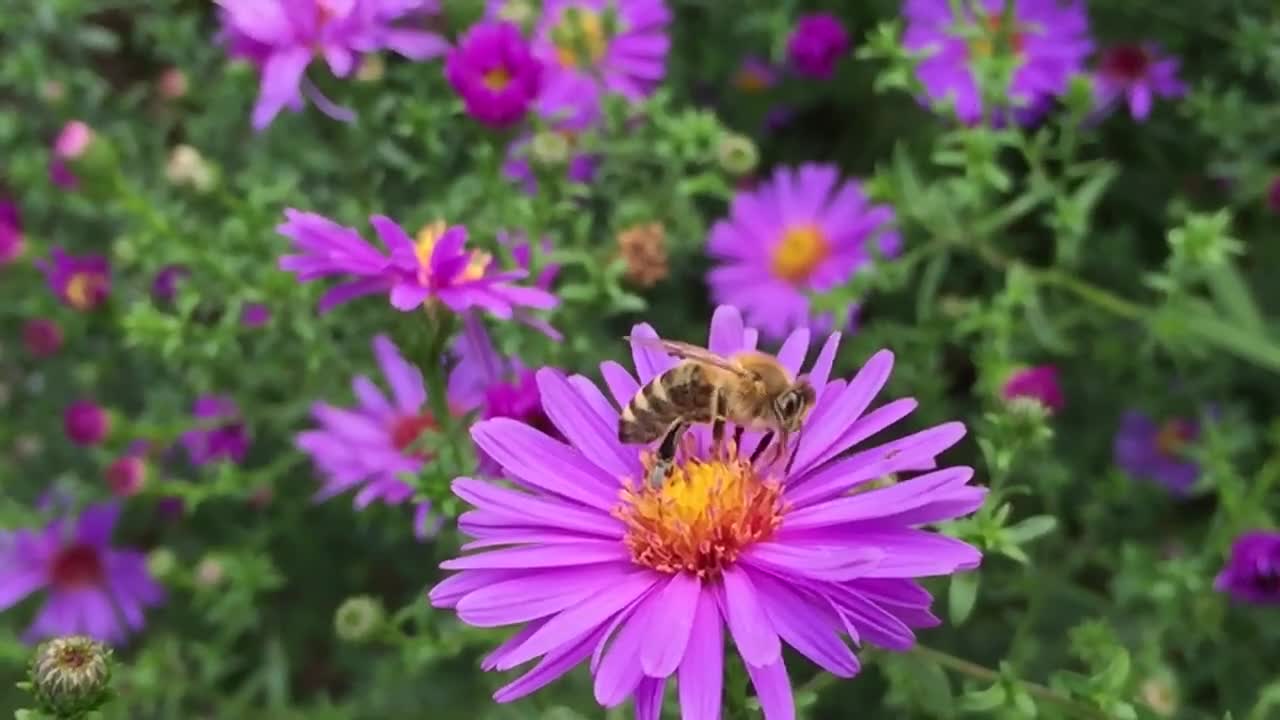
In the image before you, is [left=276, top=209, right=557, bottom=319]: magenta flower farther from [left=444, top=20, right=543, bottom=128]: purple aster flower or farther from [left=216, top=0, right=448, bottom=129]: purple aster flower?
[left=216, top=0, right=448, bottom=129]: purple aster flower

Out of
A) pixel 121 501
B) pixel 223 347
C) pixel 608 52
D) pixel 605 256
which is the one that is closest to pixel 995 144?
pixel 605 256

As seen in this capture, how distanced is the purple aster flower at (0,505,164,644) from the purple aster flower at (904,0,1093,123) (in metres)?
1.88

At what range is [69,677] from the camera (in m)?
1.49

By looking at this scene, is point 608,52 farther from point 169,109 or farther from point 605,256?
point 169,109

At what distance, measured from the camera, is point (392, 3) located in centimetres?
225

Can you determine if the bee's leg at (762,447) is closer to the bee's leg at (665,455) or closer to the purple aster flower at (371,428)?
the bee's leg at (665,455)

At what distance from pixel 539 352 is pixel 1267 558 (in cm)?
103

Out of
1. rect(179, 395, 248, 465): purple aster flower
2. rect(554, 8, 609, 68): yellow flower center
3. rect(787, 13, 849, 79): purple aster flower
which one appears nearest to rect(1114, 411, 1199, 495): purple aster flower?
rect(787, 13, 849, 79): purple aster flower

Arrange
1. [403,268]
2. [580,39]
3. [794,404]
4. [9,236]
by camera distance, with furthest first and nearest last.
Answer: [9,236] < [580,39] < [403,268] < [794,404]

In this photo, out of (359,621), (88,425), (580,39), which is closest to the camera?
(359,621)

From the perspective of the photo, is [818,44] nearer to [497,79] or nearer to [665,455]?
[497,79]

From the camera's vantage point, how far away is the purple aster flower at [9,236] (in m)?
2.83

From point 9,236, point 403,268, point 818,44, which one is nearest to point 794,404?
point 403,268

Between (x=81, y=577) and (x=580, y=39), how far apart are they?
1.62 meters
